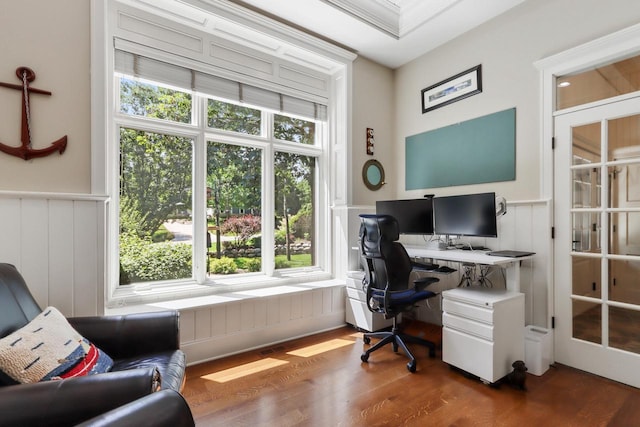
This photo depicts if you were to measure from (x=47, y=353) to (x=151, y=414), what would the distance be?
2.48 ft

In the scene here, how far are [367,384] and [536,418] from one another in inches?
39.8

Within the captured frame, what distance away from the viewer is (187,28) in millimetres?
2729

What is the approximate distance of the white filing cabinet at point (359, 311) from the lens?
10.2ft

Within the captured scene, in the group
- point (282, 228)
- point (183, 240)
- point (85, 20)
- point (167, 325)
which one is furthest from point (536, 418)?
point (85, 20)

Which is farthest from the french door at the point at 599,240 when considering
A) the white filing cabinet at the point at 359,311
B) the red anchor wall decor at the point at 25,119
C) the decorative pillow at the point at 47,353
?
the red anchor wall decor at the point at 25,119

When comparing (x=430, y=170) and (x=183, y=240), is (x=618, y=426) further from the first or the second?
(x=183, y=240)

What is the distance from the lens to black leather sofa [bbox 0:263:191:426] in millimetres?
968

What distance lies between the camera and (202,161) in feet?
9.47

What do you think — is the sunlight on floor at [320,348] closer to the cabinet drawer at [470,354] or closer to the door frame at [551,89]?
the cabinet drawer at [470,354]

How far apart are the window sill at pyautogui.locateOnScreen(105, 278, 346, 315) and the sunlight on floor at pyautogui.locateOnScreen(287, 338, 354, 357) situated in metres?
0.53

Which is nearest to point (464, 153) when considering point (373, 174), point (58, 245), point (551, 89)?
point (551, 89)

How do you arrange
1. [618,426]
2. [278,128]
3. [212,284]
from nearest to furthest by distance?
1. [618,426]
2. [212,284]
3. [278,128]

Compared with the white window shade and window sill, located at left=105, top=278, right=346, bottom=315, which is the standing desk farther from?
the white window shade

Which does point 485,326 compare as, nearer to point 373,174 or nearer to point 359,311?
point 359,311
